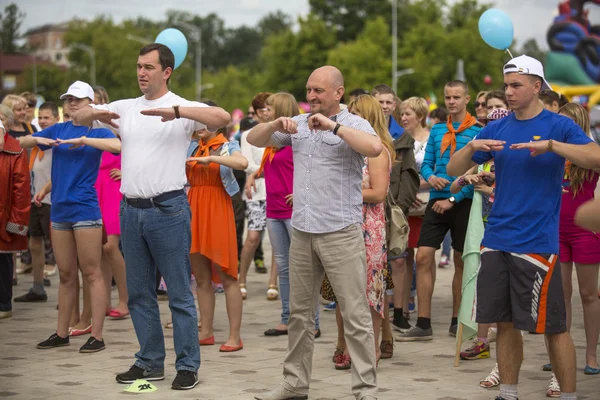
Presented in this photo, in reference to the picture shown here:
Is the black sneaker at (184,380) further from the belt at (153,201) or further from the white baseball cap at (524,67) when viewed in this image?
the white baseball cap at (524,67)

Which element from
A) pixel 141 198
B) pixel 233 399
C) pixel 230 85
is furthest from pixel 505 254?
pixel 230 85

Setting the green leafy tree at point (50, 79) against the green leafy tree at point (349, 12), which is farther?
the green leafy tree at point (50, 79)

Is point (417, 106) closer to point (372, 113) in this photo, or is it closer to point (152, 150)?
point (372, 113)

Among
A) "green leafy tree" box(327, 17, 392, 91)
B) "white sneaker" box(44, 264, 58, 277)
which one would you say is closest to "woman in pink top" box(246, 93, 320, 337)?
"white sneaker" box(44, 264, 58, 277)

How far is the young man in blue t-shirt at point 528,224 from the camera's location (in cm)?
591

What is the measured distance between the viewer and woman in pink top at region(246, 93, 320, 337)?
30.0 ft

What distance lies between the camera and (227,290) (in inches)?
333

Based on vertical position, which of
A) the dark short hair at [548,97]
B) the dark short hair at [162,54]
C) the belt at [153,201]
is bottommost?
the belt at [153,201]

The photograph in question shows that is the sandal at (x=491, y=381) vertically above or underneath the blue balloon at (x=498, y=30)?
underneath

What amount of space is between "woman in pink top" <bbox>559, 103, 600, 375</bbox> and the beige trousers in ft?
5.75

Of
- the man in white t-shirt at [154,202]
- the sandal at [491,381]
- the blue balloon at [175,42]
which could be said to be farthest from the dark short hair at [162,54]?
the sandal at [491,381]

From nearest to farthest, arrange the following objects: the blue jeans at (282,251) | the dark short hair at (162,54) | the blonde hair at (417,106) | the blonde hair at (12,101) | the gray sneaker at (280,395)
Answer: the gray sneaker at (280,395), the dark short hair at (162,54), the blue jeans at (282,251), the blonde hair at (417,106), the blonde hair at (12,101)

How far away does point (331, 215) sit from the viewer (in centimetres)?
629

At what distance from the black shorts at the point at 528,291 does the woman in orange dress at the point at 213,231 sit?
9.54ft
